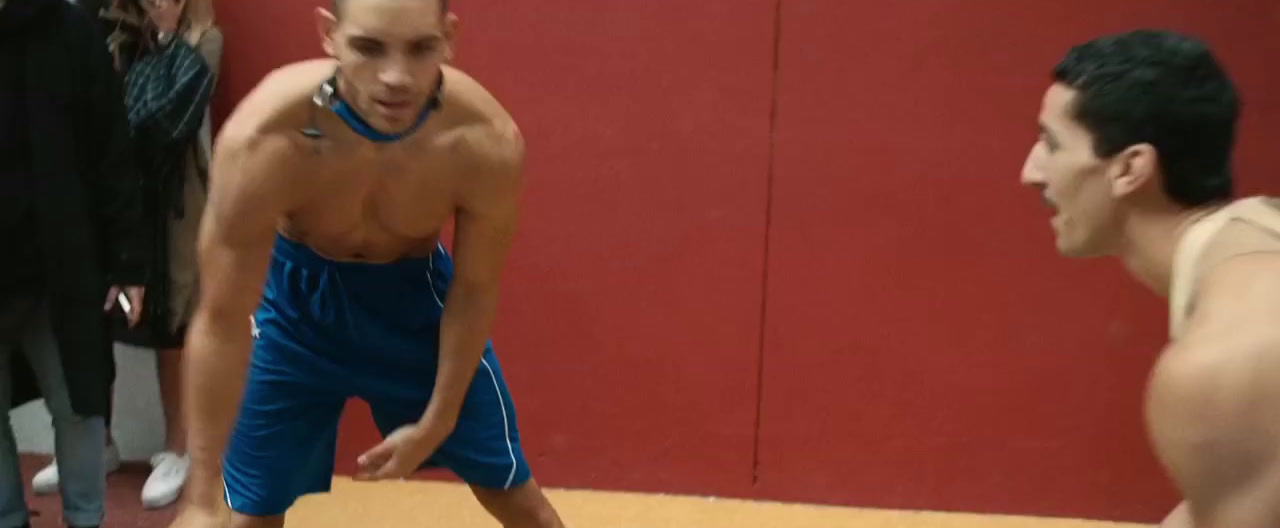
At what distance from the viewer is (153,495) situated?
2.57 m

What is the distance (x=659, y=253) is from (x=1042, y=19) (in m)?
0.85

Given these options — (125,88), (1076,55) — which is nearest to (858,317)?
(1076,55)

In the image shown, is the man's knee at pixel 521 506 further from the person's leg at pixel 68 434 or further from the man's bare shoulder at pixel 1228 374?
the man's bare shoulder at pixel 1228 374

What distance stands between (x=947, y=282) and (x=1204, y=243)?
1.36 metres

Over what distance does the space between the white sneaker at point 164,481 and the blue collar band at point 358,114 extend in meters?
1.29

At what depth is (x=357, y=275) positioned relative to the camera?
181 cm

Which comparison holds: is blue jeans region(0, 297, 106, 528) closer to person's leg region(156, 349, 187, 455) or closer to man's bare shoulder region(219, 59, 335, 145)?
person's leg region(156, 349, 187, 455)

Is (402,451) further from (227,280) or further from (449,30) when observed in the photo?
(449,30)

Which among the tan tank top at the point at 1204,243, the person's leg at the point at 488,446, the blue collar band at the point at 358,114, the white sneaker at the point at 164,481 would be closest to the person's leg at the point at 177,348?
the white sneaker at the point at 164,481

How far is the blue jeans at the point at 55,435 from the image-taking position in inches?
85.4

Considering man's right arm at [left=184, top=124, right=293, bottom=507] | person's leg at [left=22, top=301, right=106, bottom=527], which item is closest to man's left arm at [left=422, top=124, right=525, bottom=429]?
man's right arm at [left=184, top=124, right=293, bottom=507]

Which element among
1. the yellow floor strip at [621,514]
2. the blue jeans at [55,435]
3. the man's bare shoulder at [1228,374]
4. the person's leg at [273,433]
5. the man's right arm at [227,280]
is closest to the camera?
the man's bare shoulder at [1228,374]

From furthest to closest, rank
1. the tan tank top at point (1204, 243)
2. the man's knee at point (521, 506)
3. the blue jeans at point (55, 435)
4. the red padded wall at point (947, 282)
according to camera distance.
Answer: the red padded wall at point (947, 282), the blue jeans at point (55, 435), the man's knee at point (521, 506), the tan tank top at point (1204, 243)

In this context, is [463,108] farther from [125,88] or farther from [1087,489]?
[1087,489]
